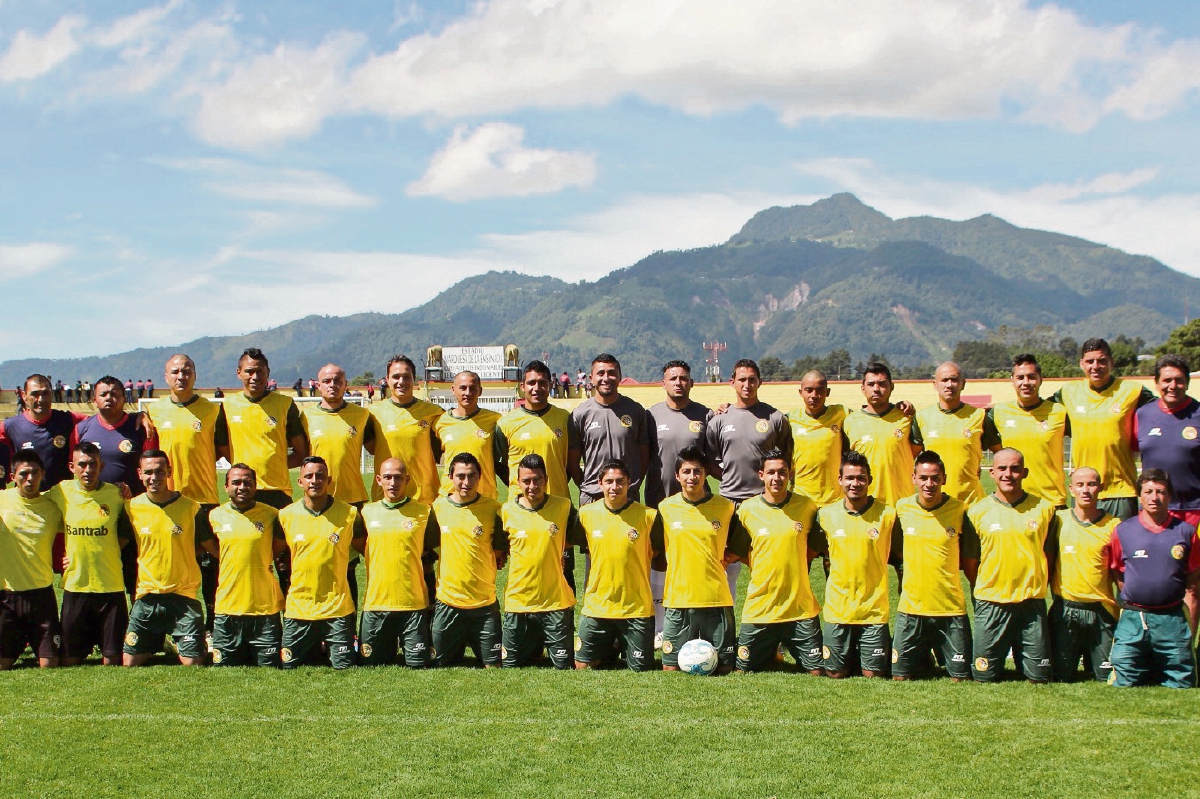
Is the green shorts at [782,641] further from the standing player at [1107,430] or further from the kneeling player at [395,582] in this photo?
the standing player at [1107,430]

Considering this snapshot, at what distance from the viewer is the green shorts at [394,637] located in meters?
7.19

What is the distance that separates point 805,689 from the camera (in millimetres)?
6648

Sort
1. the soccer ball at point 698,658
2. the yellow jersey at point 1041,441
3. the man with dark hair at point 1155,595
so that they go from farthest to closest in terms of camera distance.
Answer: the yellow jersey at point 1041,441
the soccer ball at point 698,658
the man with dark hair at point 1155,595

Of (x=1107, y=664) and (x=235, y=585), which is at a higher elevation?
(x=235, y=585)

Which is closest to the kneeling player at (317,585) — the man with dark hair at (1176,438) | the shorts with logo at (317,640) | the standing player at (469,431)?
the shorts with logo at (317,640)

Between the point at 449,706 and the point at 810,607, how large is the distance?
7.86ft

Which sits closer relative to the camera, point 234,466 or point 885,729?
point 885,729

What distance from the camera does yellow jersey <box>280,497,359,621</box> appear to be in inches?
284

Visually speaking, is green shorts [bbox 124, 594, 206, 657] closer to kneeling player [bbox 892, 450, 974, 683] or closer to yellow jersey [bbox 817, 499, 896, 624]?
yellow jersey [bbox 817, 499, 896, 624]

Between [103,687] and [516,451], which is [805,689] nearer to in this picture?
[516,451]

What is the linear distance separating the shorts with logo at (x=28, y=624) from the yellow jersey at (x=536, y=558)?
3.13m

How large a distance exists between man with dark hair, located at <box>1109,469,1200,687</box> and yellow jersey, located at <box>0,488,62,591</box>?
701cm

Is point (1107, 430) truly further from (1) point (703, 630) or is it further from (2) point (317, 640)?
(2) point (317, 640)

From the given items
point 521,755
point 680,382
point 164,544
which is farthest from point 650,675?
point 164,544
